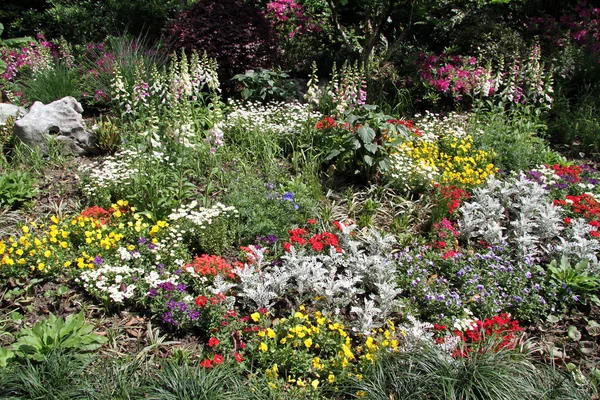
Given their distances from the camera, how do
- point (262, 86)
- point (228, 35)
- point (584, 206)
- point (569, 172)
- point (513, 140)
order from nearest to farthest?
point (584, 206), point (569, 172), point (513, 140), point (262, 86), point (228, 35)

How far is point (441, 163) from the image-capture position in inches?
227

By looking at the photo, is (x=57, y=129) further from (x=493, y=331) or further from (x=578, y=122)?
(x=578, y=122)

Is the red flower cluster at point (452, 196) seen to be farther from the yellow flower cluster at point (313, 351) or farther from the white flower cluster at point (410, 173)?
the yellow flower cluster at point (313, 351)

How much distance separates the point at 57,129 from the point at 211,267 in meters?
3.16

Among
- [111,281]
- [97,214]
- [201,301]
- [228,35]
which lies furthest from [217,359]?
[228,35]

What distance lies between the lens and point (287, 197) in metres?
4.87

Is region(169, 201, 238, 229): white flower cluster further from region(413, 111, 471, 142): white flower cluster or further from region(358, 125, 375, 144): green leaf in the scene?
region(413, 111, 471, 142): white flower cluster

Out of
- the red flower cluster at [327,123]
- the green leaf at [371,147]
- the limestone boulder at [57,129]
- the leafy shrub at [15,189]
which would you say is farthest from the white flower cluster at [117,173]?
the green leaf at [371,147]

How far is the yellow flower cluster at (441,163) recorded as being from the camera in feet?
17.9

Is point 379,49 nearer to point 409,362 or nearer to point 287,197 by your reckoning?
point 287,197

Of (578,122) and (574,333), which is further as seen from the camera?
(578,122)

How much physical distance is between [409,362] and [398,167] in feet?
8.35

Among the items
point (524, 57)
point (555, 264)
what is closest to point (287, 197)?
point (555, 264)

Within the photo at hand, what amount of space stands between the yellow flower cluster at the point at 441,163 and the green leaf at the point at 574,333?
73.2 inches
